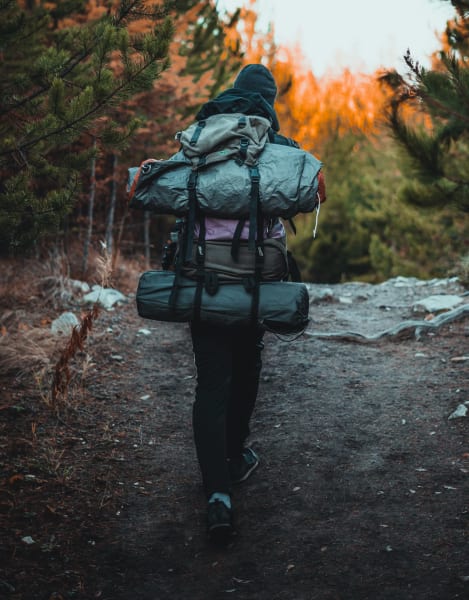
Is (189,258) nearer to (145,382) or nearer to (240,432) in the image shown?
(240,432)

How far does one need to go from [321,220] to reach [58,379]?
13.2 m

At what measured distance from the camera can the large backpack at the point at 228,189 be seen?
2.28m

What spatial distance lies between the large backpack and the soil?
0.92 metres

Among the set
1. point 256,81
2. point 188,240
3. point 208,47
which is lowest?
point 188,240

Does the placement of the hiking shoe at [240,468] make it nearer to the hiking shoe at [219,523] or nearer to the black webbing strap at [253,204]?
the hiking shoe at [219,523]

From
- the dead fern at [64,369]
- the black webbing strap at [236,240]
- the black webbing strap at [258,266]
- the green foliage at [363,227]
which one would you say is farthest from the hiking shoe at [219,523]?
the green foliage at [363,227]

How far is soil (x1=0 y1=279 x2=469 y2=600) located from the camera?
2.12 m

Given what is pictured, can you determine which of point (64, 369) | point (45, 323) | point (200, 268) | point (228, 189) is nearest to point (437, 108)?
point (228, 189)

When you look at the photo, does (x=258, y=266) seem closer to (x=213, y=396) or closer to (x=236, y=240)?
(x=236, y=240)

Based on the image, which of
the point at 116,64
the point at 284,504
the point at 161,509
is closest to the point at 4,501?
the point at 161,509

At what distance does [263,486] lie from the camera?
2818 millimetres

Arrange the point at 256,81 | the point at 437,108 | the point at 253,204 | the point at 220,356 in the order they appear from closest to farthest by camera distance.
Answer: the point at 253,204 < the point at 220,356 < the point at 256,81 < the point at 437,108

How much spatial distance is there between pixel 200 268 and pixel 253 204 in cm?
32

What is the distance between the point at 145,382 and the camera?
14.3 feet
